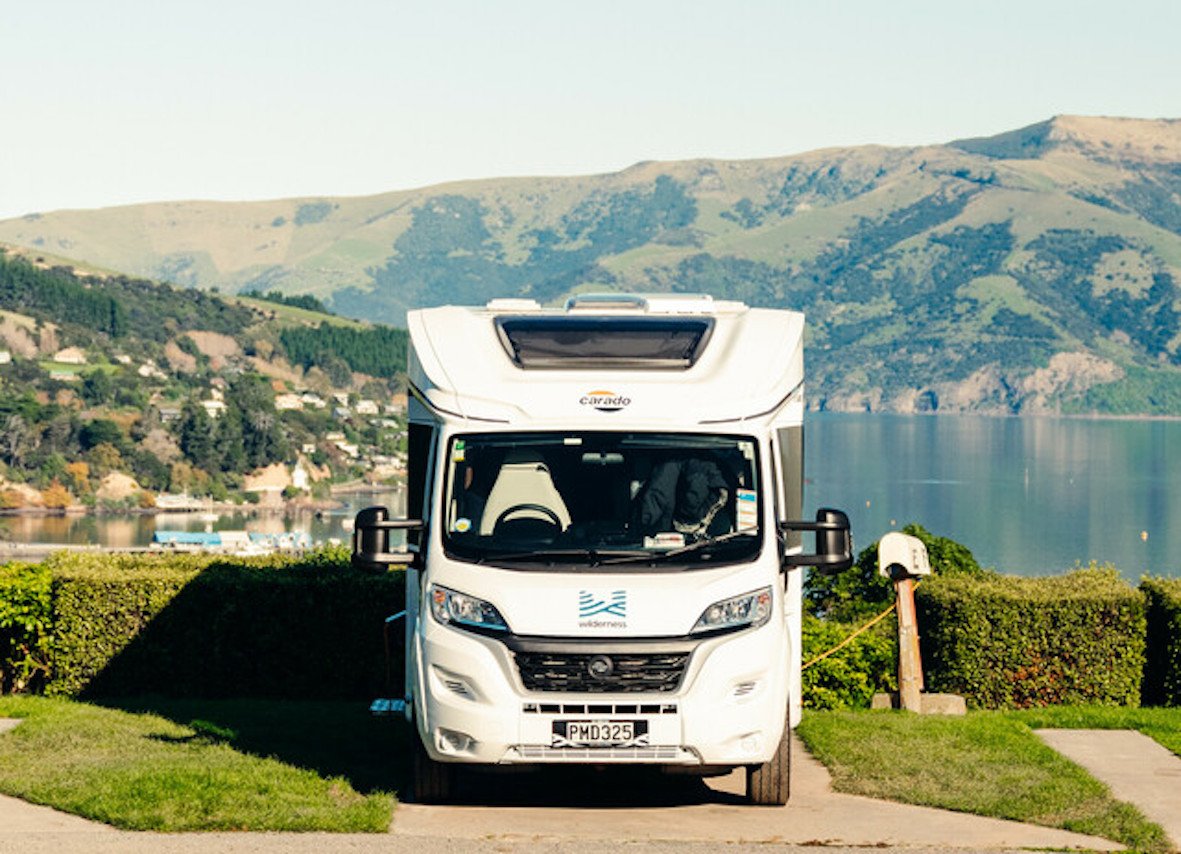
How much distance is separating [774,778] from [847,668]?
180 inches

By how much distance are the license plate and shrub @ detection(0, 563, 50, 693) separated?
22.2ft

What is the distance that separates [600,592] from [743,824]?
5.72ft

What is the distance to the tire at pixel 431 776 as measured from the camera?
1190cm

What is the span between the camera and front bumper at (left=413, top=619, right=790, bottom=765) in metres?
11.2

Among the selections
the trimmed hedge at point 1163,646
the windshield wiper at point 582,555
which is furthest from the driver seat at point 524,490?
the trimmed hedge at point 1163,646

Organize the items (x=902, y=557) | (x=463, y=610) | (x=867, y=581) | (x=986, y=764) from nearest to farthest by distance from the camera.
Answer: (x=463, y=610) → (x=986, y=764) → (x=902, y=557) → (x=867, y=581)

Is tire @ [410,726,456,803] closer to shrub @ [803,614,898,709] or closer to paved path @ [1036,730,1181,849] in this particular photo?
paved path @ [1036,730,1181,849]

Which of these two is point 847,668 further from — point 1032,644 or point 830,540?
point 830,540

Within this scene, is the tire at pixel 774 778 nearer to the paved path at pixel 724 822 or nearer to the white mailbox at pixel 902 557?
the paved path at pixel 724 822

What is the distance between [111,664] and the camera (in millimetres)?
16312

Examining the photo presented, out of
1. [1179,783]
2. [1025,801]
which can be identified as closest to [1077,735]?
[1179,783]

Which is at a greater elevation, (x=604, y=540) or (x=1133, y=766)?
(x=604, y=540)

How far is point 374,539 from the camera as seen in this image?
11867 mm

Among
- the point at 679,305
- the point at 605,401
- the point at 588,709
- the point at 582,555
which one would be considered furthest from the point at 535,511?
the point at 679,305
